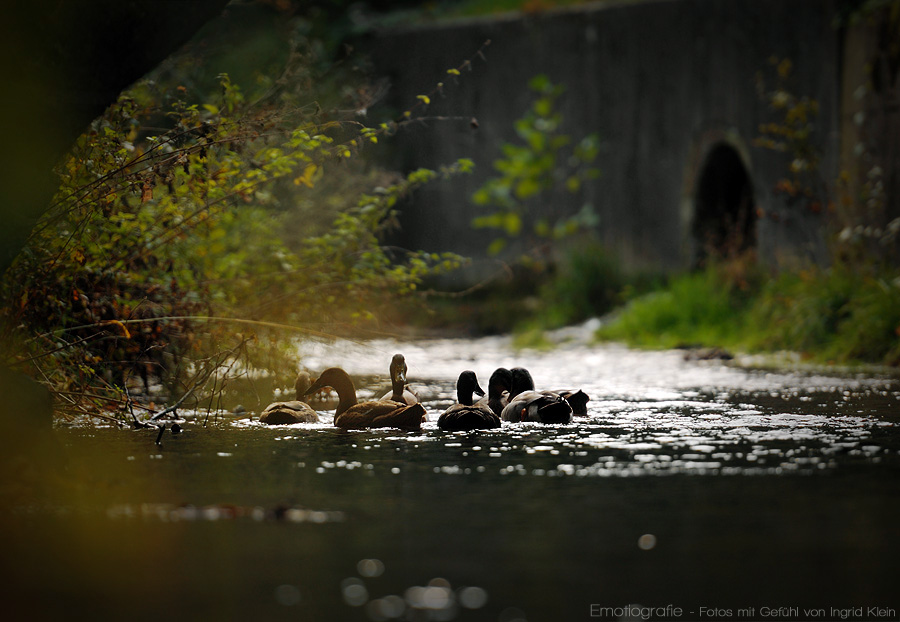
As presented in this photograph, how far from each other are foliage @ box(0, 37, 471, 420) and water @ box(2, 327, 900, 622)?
61cm

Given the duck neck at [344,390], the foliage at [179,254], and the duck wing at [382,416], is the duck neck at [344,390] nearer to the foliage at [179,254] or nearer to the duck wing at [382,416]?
the duck wing at [382,416]

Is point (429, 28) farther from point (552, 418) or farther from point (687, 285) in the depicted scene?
point (552, 418)

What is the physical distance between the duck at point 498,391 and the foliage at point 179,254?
871 millimetres

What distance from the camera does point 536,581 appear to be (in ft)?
10.9

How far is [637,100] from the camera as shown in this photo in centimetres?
1714

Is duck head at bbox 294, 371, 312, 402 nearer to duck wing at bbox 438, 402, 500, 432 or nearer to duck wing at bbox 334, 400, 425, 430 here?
duck wing at bbox 334, 400, 425, 430

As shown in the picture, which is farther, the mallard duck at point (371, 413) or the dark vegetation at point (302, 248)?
the mallard duck at point (371, 413)

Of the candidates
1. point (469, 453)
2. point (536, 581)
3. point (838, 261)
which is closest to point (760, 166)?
point (838, 261)

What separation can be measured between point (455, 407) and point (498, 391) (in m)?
0.71

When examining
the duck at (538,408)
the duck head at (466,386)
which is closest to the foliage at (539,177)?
the duck head at (466,386)

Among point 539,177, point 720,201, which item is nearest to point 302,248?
point 720,201

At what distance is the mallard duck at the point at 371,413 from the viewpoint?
259 inches

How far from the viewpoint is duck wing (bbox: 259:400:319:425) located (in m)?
6.85

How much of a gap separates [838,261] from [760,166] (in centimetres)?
300
